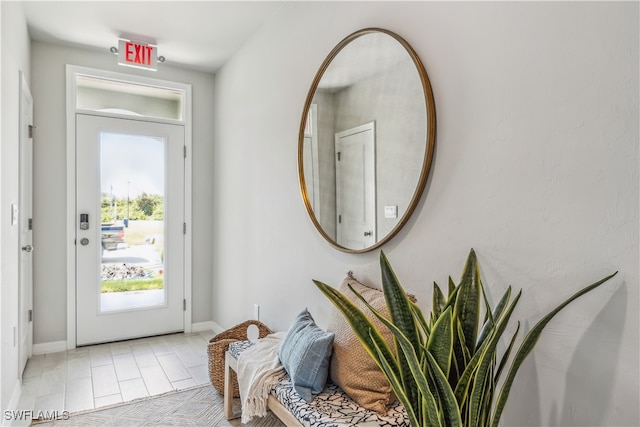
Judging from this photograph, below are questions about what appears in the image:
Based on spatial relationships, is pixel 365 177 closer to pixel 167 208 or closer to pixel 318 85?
pixel 318 85

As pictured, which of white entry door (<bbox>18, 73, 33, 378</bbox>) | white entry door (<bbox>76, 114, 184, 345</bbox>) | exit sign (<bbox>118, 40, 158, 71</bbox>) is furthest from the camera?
white entry door (<bbox>76, 114, 184, 345</bbox>)

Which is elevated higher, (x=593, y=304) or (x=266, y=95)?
(x=266, y=95)

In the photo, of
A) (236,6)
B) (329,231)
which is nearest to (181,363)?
(329,231)

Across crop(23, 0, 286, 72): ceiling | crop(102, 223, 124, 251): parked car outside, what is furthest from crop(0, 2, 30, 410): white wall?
crop(102, 223, 124, 251): parked car outside

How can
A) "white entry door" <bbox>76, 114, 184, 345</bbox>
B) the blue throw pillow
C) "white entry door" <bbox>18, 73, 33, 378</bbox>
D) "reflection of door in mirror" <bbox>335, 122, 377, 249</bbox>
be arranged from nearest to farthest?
the blue throw pillow
"reflection of door in mirror" <bbox>335, 122, 377, 249</bbox>
"white entry door" <bbox>18, 73, 33, 378</bbox>
"white entry door" <bbox>76, 114, 184, 345</bbox>

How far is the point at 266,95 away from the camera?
2.88 m

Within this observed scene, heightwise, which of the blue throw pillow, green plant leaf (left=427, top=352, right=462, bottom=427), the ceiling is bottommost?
the blue throw pillow

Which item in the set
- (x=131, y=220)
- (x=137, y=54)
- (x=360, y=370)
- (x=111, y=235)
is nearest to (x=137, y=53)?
(x=137, y=54)

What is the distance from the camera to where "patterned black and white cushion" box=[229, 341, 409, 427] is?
1.37 m

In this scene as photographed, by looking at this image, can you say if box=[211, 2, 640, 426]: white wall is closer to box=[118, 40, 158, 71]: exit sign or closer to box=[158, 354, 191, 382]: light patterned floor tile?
box=[158, 354, 191, 382]: light patterned floor tile

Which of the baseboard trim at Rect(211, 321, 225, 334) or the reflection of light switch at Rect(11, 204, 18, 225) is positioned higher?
the reflection of light switch at Rect(11, 204, 18, 225)

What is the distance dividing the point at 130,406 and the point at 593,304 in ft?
7.77

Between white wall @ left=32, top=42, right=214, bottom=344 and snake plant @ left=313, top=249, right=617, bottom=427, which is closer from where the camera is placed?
snake plant @ left=313, top=249, right=617, bottom=427

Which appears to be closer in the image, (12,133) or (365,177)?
→ (365,177)
